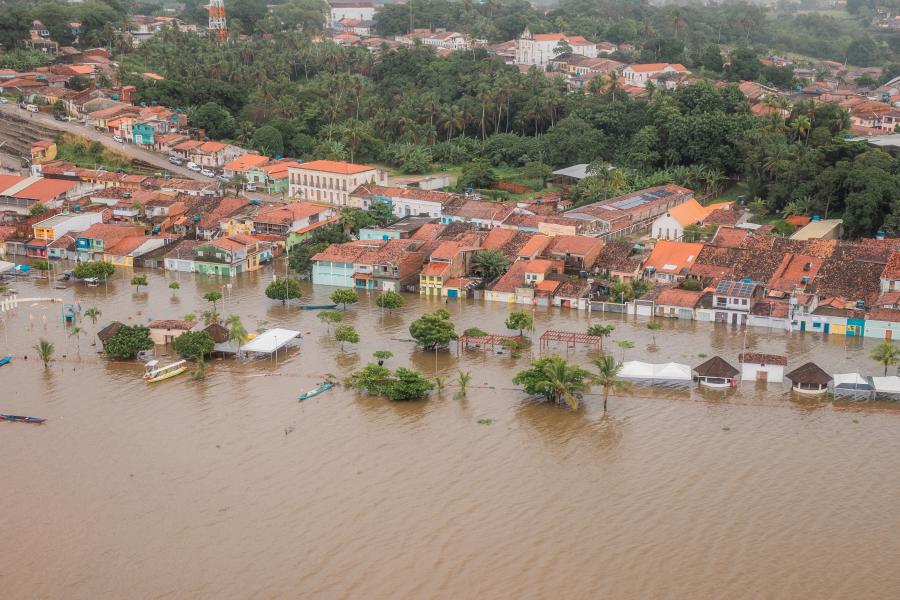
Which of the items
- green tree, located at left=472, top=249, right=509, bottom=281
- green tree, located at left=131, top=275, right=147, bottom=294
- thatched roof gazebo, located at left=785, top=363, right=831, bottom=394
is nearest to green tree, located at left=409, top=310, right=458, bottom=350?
green tree, located at left=472, top=249, right=509, bottom=281

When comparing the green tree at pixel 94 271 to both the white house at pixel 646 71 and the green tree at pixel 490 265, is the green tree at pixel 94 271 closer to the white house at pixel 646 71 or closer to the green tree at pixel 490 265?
the green tree at pixel 490 265

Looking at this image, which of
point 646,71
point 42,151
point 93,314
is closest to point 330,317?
point 93,314

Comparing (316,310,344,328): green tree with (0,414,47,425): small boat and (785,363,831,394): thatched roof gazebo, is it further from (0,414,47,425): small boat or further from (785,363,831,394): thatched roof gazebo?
(785,363,831,394): thatched roof gazebo

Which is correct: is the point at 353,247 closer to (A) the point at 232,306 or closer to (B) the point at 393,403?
(A) the point at 232,306

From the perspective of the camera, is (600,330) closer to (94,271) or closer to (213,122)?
(94,271)

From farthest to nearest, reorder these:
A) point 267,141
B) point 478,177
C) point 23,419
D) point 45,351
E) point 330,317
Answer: point 267,141
point 478,177
point 330,317
point 45,351
point 23,419

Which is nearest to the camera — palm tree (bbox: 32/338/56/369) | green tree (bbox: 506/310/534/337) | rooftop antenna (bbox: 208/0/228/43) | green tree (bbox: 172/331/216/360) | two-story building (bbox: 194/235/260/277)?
palm tree (bbox: 32/338/56/369)

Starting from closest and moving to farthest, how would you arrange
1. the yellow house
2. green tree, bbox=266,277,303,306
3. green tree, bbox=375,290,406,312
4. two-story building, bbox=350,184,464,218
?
green tree, bbox=375,290,406,312, green tree, bbox=266,277,303,306, two-story building, bbox=350,184,464,218, the yellow house

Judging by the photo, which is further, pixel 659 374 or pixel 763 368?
pixel 763 368
